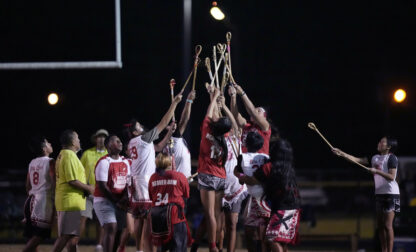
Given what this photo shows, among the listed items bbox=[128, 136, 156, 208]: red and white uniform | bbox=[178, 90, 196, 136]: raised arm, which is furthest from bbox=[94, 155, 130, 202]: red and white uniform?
bbox=[178, 90, 196, 136]: raised arm

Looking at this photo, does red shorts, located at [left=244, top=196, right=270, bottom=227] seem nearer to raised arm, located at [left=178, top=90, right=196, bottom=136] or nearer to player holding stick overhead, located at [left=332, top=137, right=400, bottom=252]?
raised arm, located at [left=178, top=90, right=196, bottom=136]

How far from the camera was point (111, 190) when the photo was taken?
11617mm

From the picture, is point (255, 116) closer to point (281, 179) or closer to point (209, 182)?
point (209, 182)

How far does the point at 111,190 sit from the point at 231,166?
1.95m

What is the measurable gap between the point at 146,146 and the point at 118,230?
1325 millimetres

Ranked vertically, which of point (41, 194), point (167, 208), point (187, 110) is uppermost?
point (187, 110)

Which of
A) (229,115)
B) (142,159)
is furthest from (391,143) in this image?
(142,159)

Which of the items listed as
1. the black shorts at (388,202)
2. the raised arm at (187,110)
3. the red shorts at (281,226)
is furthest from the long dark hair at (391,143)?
the red shorts at (281,226)

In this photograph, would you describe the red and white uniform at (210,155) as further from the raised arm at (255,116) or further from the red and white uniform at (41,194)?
the red and white uniform at (41,194)

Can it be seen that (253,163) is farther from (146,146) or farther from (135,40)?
(135,40)

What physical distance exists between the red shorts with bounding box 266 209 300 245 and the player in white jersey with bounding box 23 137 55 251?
3375 millimetres

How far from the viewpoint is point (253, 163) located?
10.3 metres

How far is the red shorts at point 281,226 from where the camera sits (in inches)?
392

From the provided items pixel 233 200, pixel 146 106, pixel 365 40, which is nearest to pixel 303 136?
pixel 365 40
